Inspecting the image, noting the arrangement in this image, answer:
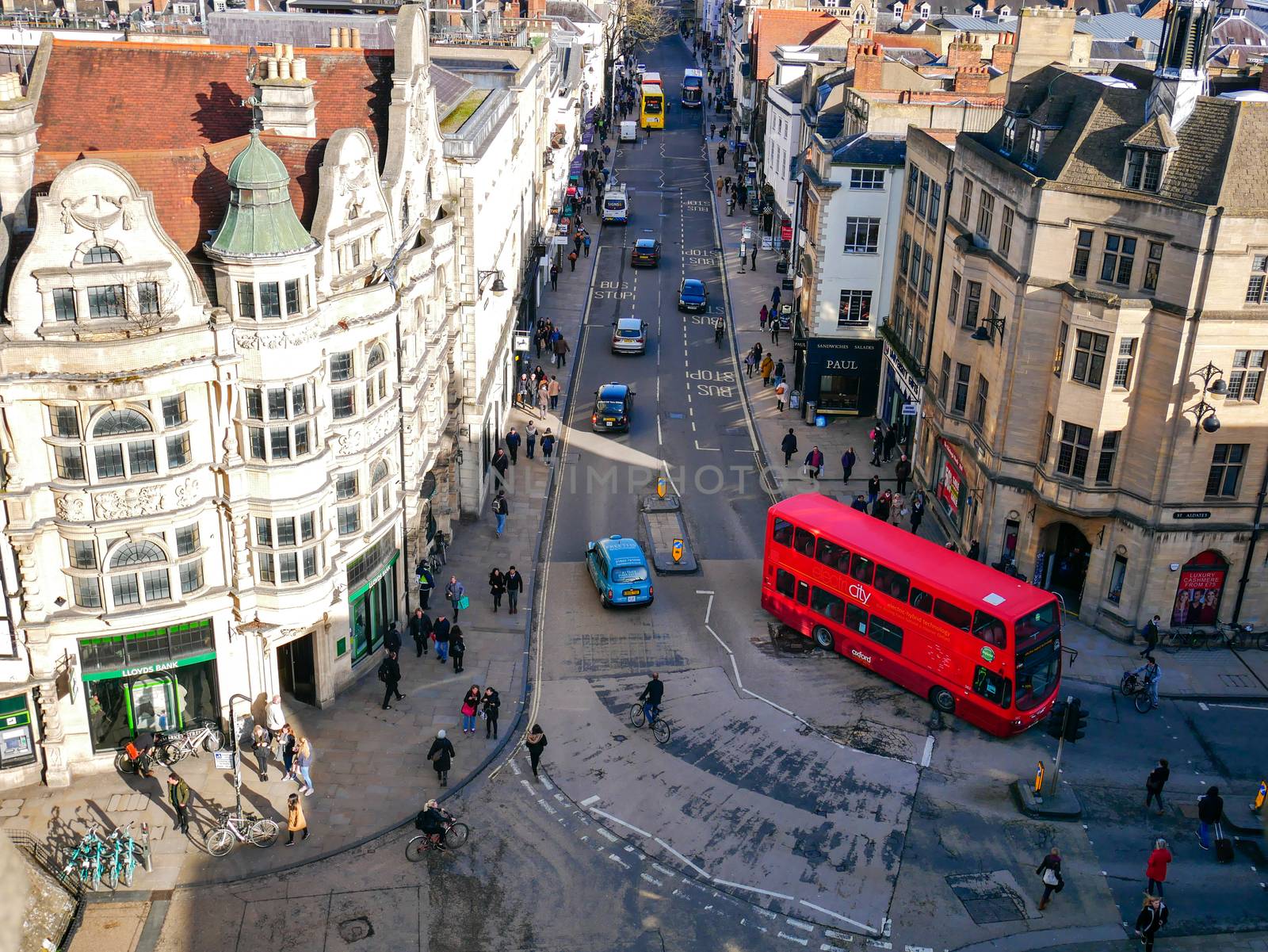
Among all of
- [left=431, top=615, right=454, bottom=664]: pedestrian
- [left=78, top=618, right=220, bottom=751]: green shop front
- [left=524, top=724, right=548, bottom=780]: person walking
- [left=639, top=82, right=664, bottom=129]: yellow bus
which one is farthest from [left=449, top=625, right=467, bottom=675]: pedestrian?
[left=639, top=82, right=664, bottom=129]: yellow bus

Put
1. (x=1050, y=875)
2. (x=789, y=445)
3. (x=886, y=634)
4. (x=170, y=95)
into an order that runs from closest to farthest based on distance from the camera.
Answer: (x=1050, y=875) < (x=170, y=95) < (x=886, y=634) < (x=789, y=445)

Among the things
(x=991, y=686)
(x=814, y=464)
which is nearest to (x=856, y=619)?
(x=991, y=686)

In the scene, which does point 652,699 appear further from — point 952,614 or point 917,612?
point 952,614

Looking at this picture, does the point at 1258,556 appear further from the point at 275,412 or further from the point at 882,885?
the point at 275,412

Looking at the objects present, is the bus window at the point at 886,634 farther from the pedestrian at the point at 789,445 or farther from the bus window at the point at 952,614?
the pedestrian at the point at 789,445

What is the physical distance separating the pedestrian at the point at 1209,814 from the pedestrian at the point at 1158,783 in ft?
3.70

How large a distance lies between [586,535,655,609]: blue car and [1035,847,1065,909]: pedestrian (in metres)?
18.5

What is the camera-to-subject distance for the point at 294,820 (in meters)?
34.2

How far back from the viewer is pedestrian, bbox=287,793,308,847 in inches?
1344

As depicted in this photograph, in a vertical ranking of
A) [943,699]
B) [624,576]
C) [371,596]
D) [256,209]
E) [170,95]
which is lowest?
[943,699]

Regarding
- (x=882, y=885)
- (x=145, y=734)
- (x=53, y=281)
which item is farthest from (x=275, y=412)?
(x=882, y=885)

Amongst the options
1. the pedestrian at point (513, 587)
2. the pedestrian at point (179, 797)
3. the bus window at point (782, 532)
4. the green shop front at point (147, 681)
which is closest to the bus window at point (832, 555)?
the bus window at point (782, 532)

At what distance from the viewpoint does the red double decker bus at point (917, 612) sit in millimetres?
38281

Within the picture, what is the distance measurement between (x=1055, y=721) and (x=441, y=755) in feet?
64.0
